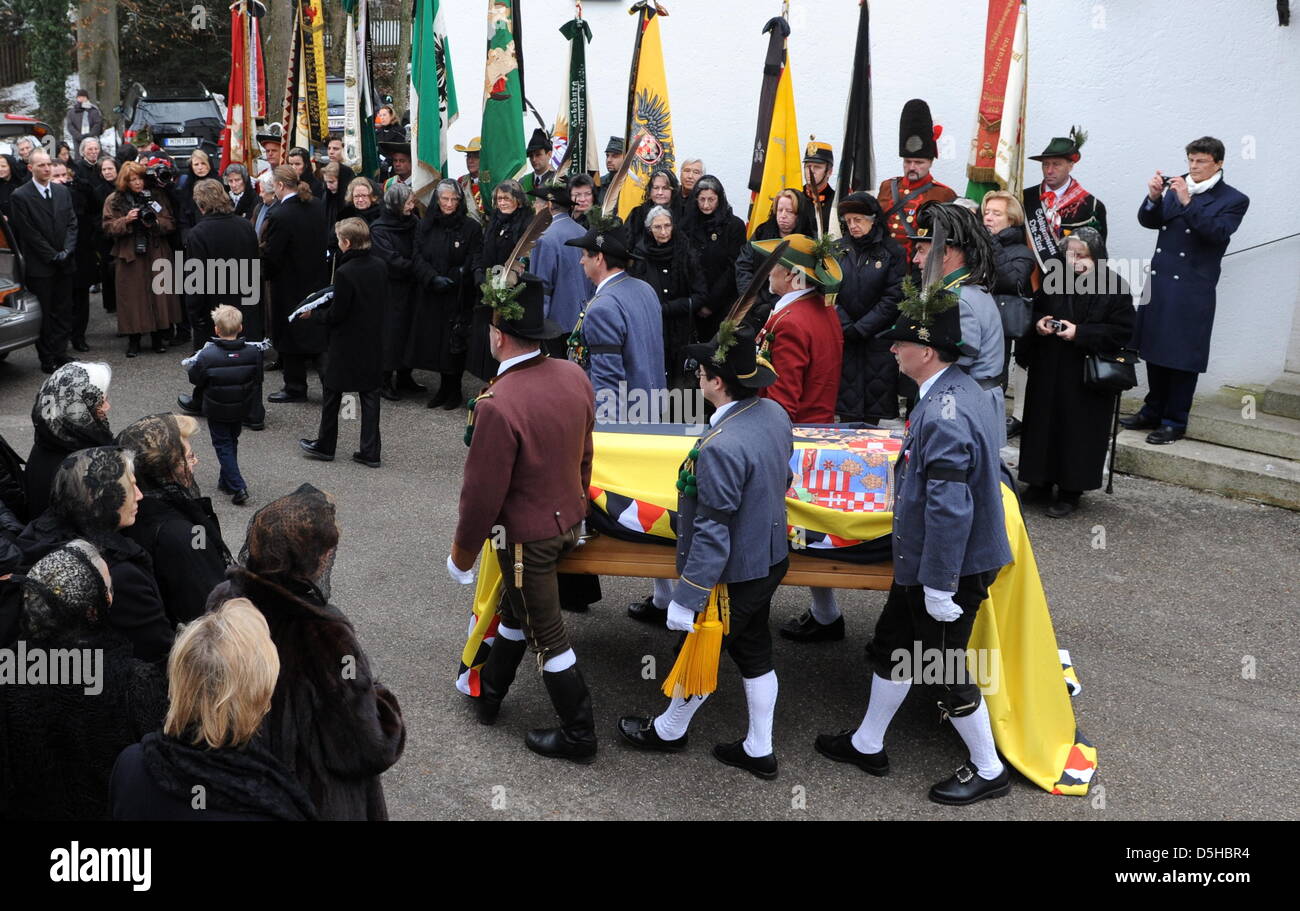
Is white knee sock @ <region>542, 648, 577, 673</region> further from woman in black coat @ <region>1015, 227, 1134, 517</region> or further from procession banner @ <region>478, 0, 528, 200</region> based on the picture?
procession banner @ <region>478, 0, 528, 200</region>

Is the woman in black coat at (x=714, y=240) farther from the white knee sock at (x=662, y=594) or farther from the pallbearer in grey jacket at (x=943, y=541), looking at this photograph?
the pallbearer in grey jacket at (x=943, y=541)

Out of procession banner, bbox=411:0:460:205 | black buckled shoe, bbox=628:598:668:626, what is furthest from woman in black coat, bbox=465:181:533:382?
black buckled shoe, bbox=628:598:668:626

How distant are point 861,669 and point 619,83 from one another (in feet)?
29.1

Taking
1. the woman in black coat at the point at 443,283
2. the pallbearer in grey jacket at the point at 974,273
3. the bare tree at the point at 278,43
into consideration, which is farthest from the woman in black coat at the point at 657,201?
the bare tree at the point at 278,43

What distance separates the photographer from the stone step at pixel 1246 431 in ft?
27.9

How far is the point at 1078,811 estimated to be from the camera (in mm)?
4719

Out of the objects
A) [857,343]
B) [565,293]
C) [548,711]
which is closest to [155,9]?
[565,293]

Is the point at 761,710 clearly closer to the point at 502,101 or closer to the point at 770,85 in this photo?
the point at 770,85

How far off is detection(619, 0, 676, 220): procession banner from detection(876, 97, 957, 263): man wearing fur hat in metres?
2.13

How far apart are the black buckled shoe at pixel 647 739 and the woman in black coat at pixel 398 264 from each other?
5.82 metres

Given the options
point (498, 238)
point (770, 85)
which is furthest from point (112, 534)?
point (770, 85)

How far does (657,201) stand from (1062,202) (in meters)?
3.22

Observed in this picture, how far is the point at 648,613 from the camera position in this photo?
6367 mm

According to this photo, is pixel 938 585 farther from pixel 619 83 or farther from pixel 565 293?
pixel 619 83
